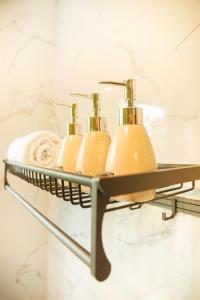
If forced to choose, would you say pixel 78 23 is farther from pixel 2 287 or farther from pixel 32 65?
pixel 2 287

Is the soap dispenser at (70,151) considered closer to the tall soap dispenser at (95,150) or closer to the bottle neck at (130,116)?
the tall soap dispenser at (95,150)

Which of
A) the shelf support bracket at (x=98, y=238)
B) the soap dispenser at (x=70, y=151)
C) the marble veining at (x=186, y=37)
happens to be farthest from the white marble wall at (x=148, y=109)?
the shelf support bracket at (x=98, y=238)

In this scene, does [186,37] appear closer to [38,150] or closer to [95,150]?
[95,150]

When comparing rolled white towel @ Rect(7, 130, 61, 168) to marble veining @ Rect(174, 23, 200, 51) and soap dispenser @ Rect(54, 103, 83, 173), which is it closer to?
soap dispenser @ Rect(54, 103, 83, 173)

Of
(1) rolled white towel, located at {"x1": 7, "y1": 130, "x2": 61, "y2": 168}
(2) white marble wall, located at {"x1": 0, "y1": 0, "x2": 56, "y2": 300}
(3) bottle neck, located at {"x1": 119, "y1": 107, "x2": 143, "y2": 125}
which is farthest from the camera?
(2) white marble wall, located at {"x1": 0, "y1": 0, "x2": 56, "y2": 300}

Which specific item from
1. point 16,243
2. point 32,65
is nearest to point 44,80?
point 32,65

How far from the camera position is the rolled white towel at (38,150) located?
620 millimetres

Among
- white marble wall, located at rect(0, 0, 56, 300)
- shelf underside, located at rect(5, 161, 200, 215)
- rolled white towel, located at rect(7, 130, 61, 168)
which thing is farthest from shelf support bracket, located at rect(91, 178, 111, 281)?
white marble wall, located at rect(0, 0, 56, 300)

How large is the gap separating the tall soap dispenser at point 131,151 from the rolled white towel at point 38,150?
30cm

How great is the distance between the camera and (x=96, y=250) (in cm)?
25

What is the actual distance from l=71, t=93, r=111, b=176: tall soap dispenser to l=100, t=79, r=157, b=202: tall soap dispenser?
6 centimetres

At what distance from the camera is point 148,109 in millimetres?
614

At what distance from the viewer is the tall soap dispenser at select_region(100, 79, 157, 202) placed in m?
→ 0.34

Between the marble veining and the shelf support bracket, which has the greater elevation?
the marble veining
